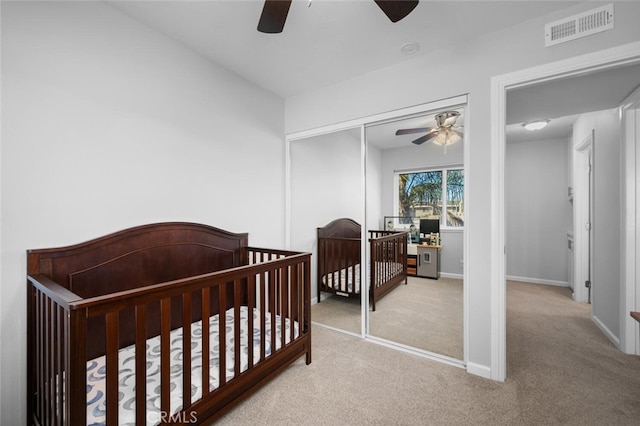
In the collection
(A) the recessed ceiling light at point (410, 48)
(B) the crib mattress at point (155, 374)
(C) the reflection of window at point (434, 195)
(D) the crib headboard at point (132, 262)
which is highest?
(A) the recessed ceiling light at point (410, 48)

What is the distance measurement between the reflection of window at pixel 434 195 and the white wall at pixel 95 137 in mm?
1641

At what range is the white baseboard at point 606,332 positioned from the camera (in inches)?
92.1

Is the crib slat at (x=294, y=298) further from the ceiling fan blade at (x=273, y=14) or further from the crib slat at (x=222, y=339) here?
the ceiling fan blade at (x=273, y=14)

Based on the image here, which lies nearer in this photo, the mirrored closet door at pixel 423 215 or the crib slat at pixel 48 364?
the crib slat at pixel 48 364

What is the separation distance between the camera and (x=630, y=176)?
2160 mm

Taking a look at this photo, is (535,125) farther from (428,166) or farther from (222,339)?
(222,339)

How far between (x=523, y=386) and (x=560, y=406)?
202 mm

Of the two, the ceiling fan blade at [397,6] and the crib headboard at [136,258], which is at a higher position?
the ceiling fan blade at [397,6]

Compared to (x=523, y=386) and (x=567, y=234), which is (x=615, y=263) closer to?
(x=523, y=386)

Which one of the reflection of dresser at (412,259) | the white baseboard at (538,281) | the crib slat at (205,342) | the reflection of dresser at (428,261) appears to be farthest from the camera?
the white baseboard at (538,281)

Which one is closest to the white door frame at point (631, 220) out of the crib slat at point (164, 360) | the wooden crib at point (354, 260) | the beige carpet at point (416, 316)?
the beige carpet at point (416, 316)

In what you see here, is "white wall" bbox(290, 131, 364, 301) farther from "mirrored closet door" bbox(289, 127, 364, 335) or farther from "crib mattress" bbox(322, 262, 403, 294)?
"crib mattress" bbox(322, 262, 403, 294)

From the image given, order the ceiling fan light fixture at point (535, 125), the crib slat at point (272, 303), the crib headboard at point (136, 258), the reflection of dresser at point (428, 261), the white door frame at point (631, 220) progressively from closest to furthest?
1. the crib headboard at point (136, 258)
2. the crib slat at point (272, 303)
3. the white door frame at point (631, 220)
4. the reflection of dresser at point (428, 261)
5. the ceiling fan light fixture at point (535, 125)

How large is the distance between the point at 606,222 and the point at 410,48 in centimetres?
246
